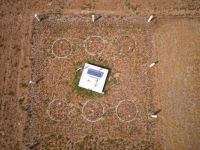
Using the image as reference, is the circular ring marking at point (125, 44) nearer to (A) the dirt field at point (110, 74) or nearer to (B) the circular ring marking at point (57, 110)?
(A) the dirt field at point (110, 74)

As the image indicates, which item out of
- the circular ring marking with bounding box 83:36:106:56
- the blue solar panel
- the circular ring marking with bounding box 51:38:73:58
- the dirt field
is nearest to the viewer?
the dirt field

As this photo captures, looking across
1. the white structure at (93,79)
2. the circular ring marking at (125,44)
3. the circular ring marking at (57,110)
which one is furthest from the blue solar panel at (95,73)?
the circular ring marking at (57,110)

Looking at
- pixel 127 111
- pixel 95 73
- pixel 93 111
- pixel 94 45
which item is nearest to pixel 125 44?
pixel 94 45

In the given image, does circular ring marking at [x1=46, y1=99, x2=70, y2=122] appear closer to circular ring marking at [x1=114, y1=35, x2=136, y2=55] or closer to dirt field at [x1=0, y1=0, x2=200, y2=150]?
dirt field at [x1=0, y1=0, x2=200, y2=150]

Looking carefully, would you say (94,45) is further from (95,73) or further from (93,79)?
(93,79)

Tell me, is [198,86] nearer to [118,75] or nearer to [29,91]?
[118,75]

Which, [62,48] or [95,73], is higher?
[62,48]

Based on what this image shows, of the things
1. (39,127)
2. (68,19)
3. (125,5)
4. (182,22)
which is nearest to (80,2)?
(68,19)

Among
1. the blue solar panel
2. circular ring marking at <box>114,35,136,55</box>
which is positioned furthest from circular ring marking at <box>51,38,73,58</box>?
circular ring marking at <box>114,35,136,55</box>
